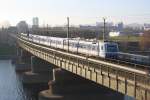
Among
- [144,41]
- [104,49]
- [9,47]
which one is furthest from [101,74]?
[9,47]

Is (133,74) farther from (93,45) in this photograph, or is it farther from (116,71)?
(93,45)

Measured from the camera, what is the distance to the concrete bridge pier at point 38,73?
287 ft

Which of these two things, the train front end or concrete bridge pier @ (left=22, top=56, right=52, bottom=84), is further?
concrete bridge pier @ (left=22, top=56, right=52, bottom=84)

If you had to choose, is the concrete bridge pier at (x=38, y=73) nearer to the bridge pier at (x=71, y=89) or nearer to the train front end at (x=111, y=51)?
the bridge pier at (x=71, y=89)

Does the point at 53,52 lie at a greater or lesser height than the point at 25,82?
greater

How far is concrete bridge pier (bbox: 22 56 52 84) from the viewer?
87.6 m

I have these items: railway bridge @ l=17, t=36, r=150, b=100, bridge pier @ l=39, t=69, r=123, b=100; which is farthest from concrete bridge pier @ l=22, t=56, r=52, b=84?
railway bridge @ l=17, t=36, r=150, b=100

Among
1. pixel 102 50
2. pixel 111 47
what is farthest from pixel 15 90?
pixel 111 47

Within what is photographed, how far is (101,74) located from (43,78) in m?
49.3

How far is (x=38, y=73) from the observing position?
9119 centimetres

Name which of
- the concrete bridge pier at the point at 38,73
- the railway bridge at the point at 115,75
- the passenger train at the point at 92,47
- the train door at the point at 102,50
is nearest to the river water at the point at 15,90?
the concrete bridge pier at the point at 38,73

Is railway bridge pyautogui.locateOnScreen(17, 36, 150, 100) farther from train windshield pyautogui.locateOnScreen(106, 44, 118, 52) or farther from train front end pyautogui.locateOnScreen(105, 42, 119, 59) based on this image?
train windshield pyautogui.locateOnScreen(106, 44, 118, 52)

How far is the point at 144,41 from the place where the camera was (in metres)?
118

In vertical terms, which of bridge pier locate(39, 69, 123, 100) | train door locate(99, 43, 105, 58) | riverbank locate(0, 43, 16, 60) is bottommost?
riverbank locate(0, 43, 16, 60)
